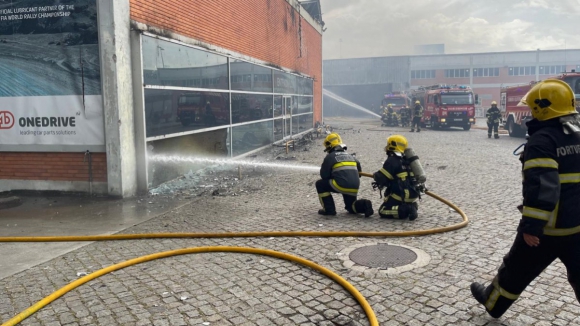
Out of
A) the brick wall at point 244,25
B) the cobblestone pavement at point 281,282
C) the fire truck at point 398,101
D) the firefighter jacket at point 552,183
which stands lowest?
the cobblestone pavement at point 281,282

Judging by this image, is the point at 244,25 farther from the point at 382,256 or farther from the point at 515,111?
the point at 515,111

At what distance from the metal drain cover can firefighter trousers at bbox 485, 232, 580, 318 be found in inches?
49.9

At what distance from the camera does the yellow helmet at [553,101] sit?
9.74 ft

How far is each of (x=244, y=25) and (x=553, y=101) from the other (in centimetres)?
1247

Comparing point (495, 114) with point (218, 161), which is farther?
point (495, 114)

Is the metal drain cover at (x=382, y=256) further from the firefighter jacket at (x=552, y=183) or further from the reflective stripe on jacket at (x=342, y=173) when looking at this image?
the firefighter jacket at (x=552, y=183)

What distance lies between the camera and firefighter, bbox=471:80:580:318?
283 centimetres

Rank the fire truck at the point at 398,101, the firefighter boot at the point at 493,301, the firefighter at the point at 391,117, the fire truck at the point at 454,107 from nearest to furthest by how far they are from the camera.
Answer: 1. the firefighter boot at the point at 493,301
2. the fire truck at the point at 454,107
3. the firefighter at the point at 391,117
4. the fire truck at the point at 398,101

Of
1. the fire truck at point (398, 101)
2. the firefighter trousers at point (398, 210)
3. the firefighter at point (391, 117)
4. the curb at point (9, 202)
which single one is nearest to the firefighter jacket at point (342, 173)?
the firefighter trousers at point (398, 210)

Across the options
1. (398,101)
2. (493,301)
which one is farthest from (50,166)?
(398,101)

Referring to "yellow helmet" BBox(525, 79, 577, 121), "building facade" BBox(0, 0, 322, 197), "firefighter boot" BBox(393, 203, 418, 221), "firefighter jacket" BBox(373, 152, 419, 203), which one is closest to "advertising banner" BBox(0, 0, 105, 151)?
"building facade" BBox(0, 0, 322, 197)

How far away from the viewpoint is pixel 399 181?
6.24m

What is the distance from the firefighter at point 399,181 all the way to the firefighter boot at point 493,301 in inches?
110

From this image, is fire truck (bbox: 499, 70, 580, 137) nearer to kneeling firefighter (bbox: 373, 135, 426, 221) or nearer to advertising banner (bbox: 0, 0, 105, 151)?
kneeling firefighter (bbox: 373, 135, 426, 221)
